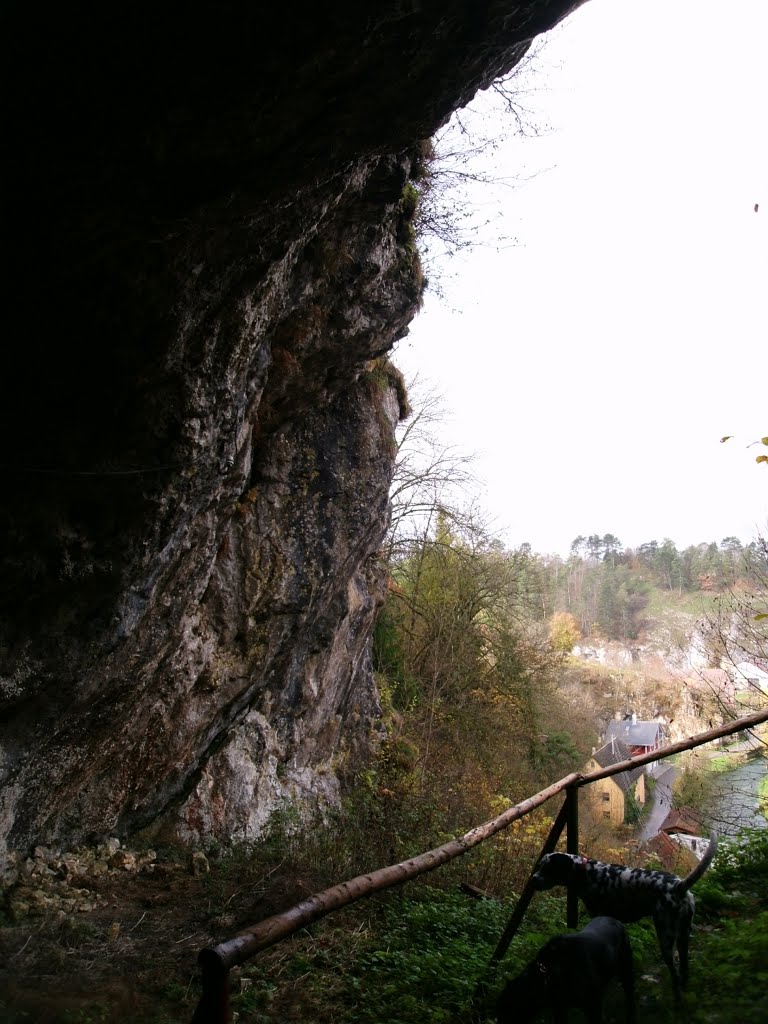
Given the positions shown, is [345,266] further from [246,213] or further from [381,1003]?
[381,1003]

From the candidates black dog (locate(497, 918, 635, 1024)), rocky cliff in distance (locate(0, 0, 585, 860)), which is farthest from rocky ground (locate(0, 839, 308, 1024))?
black dog (locate(497, 918, 635, 1024))

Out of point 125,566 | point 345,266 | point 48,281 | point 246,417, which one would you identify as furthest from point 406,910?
point 345,266

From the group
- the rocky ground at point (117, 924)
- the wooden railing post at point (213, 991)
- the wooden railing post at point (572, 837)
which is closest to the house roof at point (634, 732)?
the rocky ground at point (117, 924)

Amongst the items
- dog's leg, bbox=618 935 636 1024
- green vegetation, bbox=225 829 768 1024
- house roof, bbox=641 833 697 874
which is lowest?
house roof, bbox=641 833 697 874

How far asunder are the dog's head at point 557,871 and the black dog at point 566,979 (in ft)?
2.24

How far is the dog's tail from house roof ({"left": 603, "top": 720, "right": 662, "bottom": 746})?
30.6m

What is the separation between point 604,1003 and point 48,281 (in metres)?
4.61

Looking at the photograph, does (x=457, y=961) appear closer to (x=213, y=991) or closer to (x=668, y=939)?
(x=668, y=939)

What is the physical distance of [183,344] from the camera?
14.9 feet

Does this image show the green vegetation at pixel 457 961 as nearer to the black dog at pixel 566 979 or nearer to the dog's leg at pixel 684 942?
the dog's leg at pixel 684 942

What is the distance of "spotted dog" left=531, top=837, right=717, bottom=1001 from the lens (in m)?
3.12

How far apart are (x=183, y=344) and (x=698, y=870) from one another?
4147 mm

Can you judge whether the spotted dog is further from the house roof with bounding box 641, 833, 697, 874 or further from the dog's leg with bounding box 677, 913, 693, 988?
the house roof with bounding box 641, 833, 697, 874

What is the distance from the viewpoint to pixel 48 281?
382 cm
